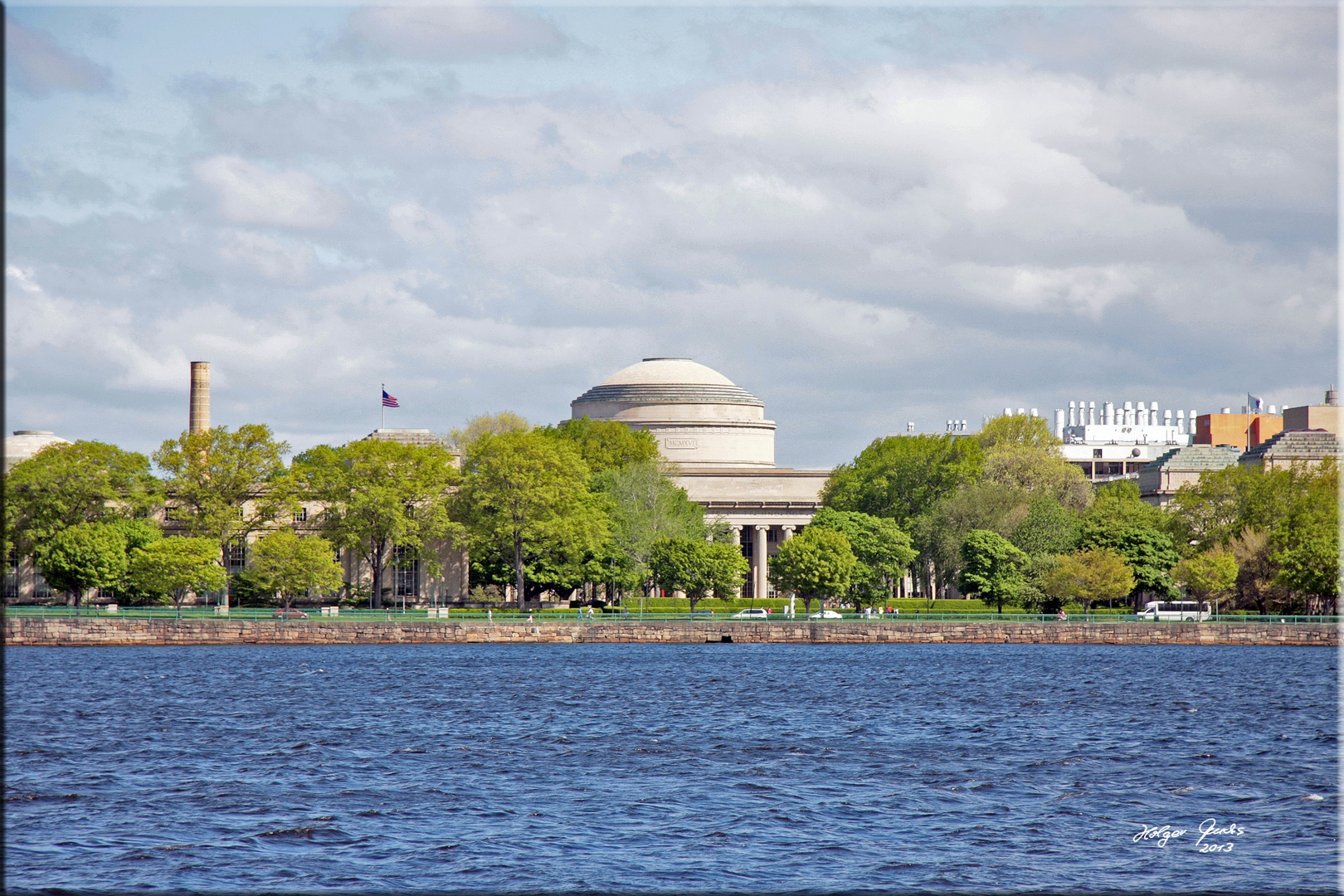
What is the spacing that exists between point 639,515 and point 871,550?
14224mm

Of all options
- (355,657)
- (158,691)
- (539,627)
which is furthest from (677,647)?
(158,691)

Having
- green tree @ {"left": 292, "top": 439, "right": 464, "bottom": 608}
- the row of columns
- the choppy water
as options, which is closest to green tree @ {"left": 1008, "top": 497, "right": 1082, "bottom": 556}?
the choppy water

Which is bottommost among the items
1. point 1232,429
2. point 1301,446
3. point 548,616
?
point 548,616

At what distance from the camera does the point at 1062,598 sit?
84.1m

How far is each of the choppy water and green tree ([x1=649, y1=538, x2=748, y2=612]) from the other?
28.4m

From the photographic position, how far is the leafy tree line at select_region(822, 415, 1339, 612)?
82062 mm

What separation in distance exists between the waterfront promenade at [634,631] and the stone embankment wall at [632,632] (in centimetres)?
4

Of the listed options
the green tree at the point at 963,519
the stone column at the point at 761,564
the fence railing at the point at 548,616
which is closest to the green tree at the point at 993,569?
the fence railing at the point at 548,616

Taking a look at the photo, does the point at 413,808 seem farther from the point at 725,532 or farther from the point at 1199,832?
the point at 725,532

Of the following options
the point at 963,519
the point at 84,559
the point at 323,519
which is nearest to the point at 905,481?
the point at 963,519

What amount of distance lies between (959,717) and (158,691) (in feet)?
84.2

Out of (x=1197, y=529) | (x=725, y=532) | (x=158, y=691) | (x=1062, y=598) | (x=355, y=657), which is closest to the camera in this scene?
(x=158, y=691)

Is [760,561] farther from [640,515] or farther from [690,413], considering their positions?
[640,515]

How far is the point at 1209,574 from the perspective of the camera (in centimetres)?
8181
